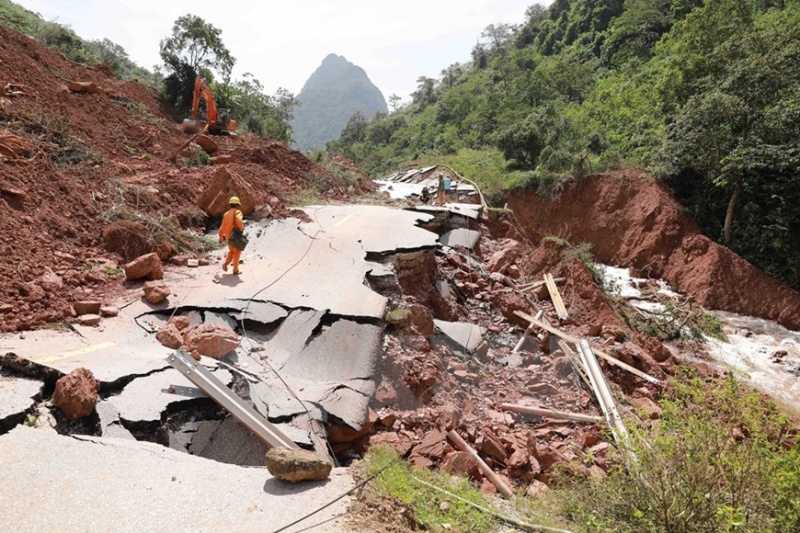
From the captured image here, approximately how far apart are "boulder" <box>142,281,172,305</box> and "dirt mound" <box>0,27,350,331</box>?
0.54 metres

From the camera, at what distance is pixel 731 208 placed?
39.7ft

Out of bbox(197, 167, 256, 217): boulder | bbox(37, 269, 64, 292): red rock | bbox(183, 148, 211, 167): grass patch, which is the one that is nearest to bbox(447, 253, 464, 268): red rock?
bbox(197, 167, 256, 217): boulder

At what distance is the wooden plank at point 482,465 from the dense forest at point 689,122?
416 inches

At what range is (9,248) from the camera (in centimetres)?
543

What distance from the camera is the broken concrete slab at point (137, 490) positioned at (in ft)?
8.87

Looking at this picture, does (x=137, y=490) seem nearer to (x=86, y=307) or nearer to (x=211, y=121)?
(x=86, y=307)

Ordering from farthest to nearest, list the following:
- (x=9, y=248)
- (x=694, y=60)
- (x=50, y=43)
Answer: (x=50, y=43) < (x=694, y=60) < (x=9, y=248)

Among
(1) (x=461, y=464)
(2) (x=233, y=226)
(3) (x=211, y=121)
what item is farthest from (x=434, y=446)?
(3) (x=211, y=121)

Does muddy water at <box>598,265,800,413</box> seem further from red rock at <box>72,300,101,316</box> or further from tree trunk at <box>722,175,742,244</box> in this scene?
red rock at <box>72,300,101,316</box>

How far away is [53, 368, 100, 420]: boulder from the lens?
358 cm

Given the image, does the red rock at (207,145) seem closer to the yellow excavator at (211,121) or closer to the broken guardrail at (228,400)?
the yellow excavator at (211,121)

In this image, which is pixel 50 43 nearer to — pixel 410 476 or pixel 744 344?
pixel 410 476

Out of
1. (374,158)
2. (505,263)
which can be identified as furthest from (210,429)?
(374,158)

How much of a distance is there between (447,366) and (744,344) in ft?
25.2
